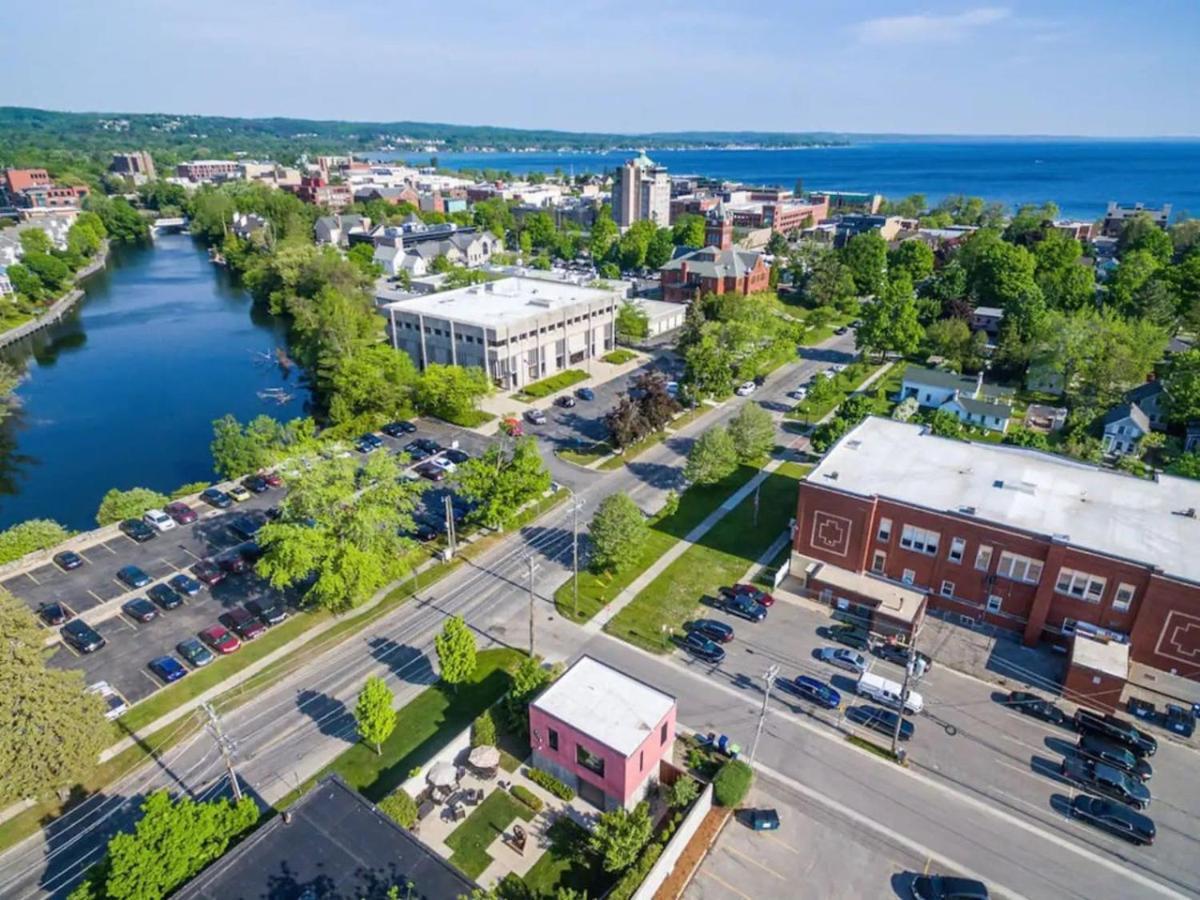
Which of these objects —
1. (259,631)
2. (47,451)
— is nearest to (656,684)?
(259,631)

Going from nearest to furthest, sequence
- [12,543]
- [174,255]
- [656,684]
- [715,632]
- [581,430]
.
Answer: [656,684] → [715,632] → [12,543] → [581,430] → [174,255]

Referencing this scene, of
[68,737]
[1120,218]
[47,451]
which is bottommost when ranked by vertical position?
[47,451]

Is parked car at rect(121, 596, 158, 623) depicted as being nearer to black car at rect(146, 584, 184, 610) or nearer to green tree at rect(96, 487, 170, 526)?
black car at rect(146, 584, 184, 610)

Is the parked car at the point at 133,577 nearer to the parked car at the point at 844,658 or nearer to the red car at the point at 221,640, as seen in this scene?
the red car at the point at 221,640

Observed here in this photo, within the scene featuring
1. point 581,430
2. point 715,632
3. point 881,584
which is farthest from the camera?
point 581,430

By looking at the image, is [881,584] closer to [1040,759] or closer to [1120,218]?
[1040,759]

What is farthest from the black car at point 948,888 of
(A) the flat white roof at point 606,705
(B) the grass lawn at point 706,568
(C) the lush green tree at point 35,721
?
(C) the lush green tree at point 35,721

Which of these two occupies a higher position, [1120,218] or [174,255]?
[1120,218]
